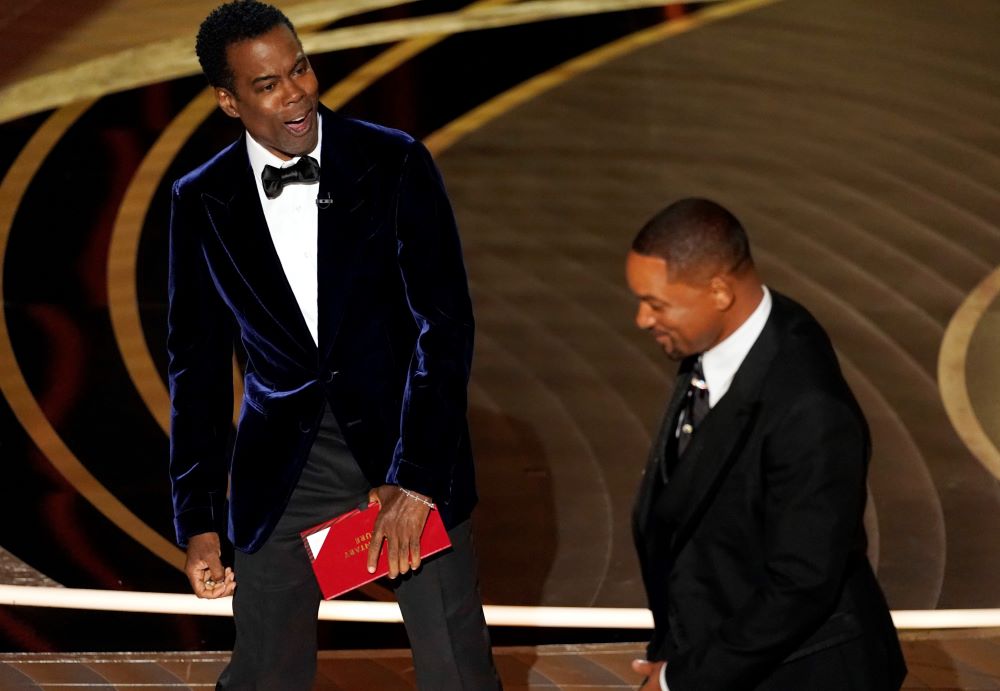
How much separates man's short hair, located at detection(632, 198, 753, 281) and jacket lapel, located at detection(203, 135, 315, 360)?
830 millimetres

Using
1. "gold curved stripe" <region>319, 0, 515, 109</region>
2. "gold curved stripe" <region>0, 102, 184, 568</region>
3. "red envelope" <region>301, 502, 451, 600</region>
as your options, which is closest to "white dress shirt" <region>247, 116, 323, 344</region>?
"red envelope" <region>301, 502, 451, 600</region>

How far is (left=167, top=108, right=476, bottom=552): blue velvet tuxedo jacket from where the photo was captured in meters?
2.65

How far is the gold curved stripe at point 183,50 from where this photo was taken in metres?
7.72

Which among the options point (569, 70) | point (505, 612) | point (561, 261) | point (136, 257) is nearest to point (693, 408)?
point (505, 612)

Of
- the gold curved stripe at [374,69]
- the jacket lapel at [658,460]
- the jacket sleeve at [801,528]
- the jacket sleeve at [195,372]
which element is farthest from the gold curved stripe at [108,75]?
the jacket sleeve at [801,528]

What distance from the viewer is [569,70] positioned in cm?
821

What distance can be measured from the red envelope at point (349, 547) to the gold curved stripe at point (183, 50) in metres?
5.40

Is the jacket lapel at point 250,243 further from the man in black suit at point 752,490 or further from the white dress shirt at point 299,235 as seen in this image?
the man in black suit at point 752,490

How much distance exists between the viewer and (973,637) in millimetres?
3975

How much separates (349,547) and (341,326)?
0.41 meters

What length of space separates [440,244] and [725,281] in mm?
720

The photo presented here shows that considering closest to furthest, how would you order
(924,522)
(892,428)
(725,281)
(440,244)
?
(725,281) < (440,244) < (924,522) < (892,428)

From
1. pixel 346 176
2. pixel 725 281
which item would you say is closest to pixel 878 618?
pixel 725 281

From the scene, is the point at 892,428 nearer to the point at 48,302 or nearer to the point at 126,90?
the point at 48,302
